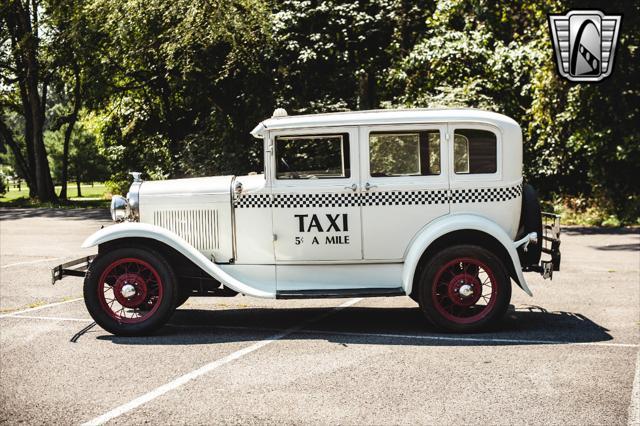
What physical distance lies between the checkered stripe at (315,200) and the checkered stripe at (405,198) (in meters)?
0.13

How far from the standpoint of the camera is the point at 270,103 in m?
22.6

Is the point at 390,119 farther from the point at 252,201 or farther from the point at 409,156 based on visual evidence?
the point at 252,201

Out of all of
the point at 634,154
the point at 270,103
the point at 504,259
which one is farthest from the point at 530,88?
the point at 504,259

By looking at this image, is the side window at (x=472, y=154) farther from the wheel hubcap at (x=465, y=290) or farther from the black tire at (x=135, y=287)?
the black tire at (x=135, y=287)

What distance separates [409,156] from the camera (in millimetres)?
7258

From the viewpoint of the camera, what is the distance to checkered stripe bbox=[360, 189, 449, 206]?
7195mm

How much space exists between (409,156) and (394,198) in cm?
44

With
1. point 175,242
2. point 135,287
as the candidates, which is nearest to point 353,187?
point 175,242

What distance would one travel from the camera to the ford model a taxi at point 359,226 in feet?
23.4

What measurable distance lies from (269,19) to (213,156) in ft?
14.1

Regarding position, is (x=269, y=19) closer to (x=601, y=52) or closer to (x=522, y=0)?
(x=522, y=0)

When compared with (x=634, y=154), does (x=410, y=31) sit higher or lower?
higher

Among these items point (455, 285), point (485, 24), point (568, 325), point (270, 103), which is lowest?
point (568, 325)

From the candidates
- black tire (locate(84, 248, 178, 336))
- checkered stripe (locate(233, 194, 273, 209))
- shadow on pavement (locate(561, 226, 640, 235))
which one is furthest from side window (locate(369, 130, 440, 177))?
shadow on pavement (locate(561, 226, 640, 235))
